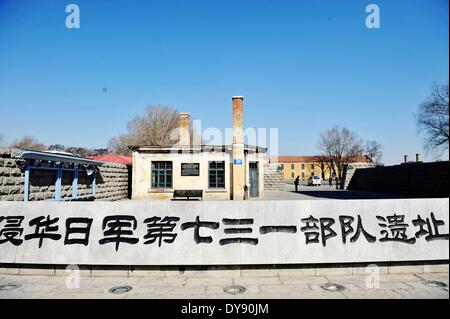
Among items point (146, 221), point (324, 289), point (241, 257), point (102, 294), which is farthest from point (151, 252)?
point (324, 289)

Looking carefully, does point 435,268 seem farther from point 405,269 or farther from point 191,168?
point 191,168

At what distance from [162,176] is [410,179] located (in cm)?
1816

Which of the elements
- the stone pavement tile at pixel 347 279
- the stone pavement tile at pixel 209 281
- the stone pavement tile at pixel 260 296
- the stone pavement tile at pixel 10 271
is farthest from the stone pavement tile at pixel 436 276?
the stone pavement tile at pixel 10 271

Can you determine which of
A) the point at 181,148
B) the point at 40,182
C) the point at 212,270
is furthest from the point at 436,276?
the point at 181,148

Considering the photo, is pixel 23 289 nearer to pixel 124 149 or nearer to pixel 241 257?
pixel 241 257

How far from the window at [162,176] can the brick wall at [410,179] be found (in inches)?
676

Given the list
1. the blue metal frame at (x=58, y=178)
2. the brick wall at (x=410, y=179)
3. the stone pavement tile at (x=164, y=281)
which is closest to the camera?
the stone pavement tile at (x=164, y=281)

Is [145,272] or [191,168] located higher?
[191,168]

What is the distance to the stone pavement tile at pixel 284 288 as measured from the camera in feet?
15.9

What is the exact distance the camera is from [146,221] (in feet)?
19.0

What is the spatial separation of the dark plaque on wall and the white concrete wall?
13.6m

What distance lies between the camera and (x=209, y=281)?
5.32 metres

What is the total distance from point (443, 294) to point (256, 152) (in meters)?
17.1

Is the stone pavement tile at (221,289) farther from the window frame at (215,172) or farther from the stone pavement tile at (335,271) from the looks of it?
the window frame at (215,172)
